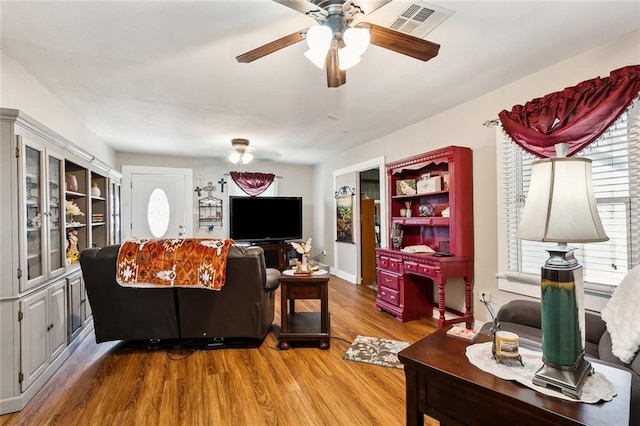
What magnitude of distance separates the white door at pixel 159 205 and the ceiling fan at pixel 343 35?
4.99 meters

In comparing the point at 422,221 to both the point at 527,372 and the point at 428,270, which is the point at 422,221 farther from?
the point at 527,372

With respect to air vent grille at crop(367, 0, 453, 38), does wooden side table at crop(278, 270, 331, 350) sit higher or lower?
lower

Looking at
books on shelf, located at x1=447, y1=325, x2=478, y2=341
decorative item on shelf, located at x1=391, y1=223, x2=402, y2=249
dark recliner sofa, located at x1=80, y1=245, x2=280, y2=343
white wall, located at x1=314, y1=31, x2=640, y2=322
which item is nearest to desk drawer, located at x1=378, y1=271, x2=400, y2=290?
decorative item on shelf, located at x1=391, y1=223, x2=402, y2=249

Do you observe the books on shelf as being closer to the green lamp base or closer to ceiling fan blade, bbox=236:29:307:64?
the green lamp base

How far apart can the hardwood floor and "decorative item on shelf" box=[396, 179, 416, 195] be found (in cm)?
197

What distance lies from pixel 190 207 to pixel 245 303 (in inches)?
162

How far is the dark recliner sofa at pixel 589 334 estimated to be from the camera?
1231 mm

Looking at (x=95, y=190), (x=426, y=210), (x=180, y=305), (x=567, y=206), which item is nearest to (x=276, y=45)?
(x=567, y=206)

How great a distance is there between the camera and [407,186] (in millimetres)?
4000

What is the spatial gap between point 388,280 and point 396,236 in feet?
1.90

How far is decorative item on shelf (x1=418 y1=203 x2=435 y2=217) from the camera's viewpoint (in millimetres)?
3818

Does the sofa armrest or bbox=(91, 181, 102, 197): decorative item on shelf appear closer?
the sofa armrest

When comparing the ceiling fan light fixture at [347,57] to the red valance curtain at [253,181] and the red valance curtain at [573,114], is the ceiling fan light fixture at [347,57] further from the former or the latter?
the red valance curtain at [253,181]

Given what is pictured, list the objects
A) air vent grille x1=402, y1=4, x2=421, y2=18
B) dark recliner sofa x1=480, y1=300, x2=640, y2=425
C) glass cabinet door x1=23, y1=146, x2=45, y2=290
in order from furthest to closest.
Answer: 1. glass cabinet door x1=23, y1=146, x2=45, y2=290
2. air vent grille x1=402, y1=4, x2=421, y2=18
3. dark recliner sofa x1=480, y1=300, x2=640, y2=425
